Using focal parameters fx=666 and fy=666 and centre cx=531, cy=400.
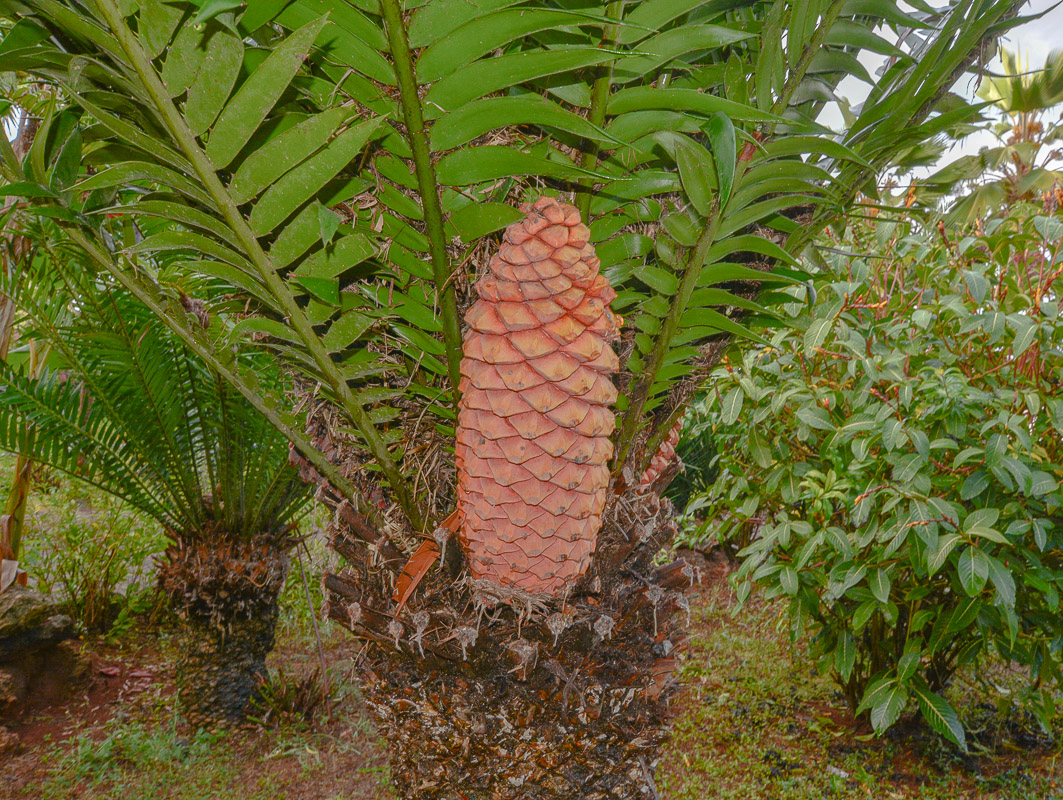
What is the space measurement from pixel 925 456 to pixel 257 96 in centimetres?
201

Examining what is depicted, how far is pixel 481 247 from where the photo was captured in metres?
1.07

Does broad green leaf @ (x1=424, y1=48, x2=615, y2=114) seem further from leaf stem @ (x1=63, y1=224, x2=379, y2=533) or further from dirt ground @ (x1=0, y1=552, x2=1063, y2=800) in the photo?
dirt ground @ (x1=0, y1=552, x2=1063, y2=800)

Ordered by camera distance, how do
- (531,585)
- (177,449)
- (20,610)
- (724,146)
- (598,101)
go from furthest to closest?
1. (20,610)
2. (177,449)
3. (531,585)
4. (598,101)
5. (724,146)

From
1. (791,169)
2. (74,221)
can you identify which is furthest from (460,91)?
(74,221)

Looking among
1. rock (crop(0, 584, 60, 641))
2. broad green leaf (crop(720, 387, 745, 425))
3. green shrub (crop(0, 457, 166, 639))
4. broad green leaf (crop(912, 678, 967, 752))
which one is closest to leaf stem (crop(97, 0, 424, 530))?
broad green leaf (crop(720, 387, 745, 425))

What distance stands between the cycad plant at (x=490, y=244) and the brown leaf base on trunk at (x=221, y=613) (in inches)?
83.5

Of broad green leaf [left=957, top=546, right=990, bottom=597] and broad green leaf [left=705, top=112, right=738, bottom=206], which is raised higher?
broad green leaf [left=705, top=112, right=738, bottom=206]

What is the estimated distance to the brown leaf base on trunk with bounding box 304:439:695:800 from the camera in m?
1.05

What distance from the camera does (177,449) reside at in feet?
9.85

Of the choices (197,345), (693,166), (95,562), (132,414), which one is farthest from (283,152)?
(95,562)

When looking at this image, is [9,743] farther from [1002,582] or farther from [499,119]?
[1002,582]

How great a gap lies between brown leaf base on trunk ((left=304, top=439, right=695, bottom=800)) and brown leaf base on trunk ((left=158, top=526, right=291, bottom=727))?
84.5 inches

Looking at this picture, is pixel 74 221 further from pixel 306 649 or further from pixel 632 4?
pixel 306 649

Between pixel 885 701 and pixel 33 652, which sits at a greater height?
pixel 885 701
